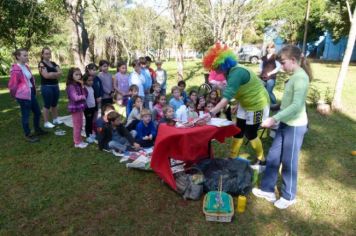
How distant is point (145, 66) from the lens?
7.72 m

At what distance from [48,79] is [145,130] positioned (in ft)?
7.98

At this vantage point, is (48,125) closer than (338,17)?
Yes

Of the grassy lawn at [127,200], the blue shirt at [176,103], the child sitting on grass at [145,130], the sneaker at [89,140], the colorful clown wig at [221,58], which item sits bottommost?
the grassy lawn at [127,200]

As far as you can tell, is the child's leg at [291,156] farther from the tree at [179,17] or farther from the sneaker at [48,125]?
the tree at [179,17]

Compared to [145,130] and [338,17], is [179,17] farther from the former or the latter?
[338,17]

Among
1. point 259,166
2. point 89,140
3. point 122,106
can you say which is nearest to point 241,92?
point 259,166

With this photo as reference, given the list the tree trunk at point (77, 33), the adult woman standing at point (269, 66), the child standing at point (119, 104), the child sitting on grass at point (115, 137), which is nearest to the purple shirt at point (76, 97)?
the child sitting on grass at point (115, 137)

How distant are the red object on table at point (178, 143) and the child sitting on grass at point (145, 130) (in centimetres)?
164

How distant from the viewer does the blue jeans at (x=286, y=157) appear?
344 cm

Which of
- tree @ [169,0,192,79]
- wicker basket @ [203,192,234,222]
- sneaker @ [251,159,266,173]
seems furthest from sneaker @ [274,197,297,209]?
tree @ [169,0,192,79]

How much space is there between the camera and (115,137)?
5641 millimetres

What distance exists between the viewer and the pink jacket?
18.0 ft

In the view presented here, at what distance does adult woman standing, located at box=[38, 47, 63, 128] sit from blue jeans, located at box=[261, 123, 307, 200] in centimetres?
465

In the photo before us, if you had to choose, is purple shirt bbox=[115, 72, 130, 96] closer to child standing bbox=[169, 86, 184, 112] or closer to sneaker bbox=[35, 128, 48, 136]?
child standing bbox=[169, 86, 184, 112]
